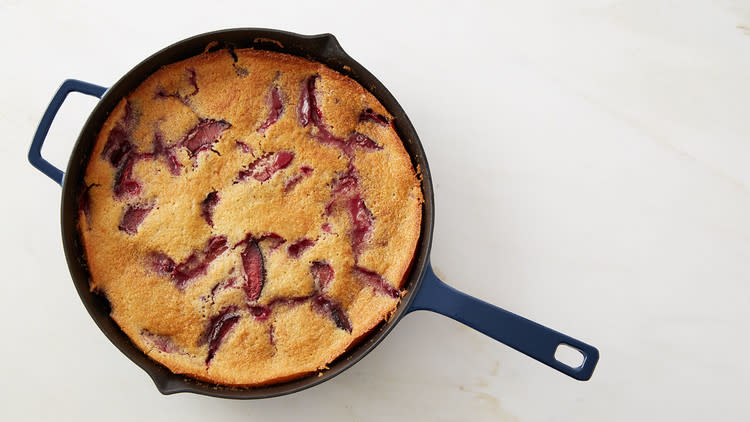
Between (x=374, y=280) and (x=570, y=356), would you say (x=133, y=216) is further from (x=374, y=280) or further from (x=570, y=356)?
(x=570, y=356)

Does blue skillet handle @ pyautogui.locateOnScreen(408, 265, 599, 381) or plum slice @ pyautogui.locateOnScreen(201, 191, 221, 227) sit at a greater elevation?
plum slice @ pyautogui.locateOnScreen(201, 191, 221, 227)

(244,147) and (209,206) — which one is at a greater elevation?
(244,147)

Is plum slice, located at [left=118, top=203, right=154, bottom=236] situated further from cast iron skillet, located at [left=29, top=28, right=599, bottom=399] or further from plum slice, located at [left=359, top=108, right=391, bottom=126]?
plum slice, located at [left=359, top=108, right=391, bottom=126]

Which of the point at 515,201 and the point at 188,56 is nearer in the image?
the point at 188,56

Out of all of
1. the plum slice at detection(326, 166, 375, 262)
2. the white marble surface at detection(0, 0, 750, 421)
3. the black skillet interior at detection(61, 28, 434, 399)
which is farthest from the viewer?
the white marble surface at detection(0, 0, 750, 421)

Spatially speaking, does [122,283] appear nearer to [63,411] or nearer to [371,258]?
[63,411]

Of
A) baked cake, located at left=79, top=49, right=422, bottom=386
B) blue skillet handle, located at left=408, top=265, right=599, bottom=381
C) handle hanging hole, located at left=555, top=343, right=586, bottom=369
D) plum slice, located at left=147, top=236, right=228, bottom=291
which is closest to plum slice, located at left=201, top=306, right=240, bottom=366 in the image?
baked cake, located at left=79, top=49, right=422, bottom=386

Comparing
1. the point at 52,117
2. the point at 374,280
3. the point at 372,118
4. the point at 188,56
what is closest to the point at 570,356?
the point at 374,280

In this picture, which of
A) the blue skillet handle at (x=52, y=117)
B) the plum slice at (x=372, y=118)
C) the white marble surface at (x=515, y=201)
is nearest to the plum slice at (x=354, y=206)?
the plum slice at (x=372, y=118)
